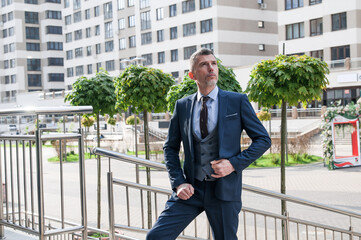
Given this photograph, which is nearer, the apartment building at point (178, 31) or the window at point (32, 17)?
the apartment building at point (178, 31)

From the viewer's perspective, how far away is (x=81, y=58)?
237 feet

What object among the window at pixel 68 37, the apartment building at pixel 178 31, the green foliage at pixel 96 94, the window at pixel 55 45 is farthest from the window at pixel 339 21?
the window at pixel 55 45

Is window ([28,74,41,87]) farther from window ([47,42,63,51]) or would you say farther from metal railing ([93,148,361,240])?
metal railing ([93,148,361,240])

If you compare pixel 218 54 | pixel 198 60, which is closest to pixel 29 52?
pixel 218 54

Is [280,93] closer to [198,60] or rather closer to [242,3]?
[198,60]

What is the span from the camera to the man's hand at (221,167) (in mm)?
3498

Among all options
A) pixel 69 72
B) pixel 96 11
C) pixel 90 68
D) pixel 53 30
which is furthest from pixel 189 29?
pixel 53 30

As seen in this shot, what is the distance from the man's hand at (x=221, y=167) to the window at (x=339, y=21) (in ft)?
136

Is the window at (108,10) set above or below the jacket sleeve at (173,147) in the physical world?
above

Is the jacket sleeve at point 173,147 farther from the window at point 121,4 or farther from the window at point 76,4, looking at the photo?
the window at point 76,4

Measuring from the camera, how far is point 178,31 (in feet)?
180

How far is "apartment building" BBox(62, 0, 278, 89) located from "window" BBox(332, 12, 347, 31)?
1207cm

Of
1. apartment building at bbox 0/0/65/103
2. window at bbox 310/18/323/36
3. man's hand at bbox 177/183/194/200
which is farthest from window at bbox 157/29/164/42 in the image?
man's hand at bbox 177/183/194/200

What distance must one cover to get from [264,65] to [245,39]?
42882 mm
